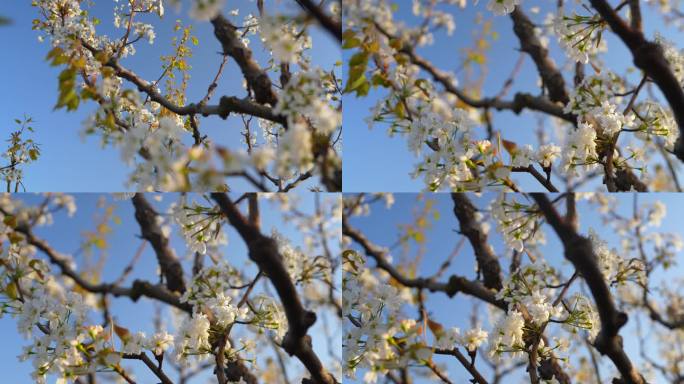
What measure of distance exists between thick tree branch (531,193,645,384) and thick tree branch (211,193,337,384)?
0.63m

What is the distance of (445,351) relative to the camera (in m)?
1.55

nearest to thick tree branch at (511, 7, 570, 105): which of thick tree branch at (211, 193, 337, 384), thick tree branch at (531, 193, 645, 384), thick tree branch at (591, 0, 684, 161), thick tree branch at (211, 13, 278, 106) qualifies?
thick tree branch at (591, 0, 684, 161)

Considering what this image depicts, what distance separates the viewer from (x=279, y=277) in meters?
1.30

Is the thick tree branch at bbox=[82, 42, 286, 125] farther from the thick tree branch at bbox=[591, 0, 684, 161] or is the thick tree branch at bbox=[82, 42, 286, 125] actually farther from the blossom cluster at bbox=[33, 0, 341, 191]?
the thick tree branch at bbox=[591, 0, 684, 161]

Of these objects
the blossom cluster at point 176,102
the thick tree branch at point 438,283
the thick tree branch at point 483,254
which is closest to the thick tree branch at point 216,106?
the blossom cluster at point 176,102

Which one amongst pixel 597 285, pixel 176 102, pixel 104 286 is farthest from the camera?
pixel 176 102

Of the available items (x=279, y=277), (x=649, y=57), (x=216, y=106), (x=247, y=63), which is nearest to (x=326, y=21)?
(x=247, y=63)

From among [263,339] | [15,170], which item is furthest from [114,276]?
[15,170]

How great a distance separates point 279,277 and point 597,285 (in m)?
0.72

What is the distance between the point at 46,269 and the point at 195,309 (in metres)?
0.46

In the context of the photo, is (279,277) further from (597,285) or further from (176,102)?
(176,102)

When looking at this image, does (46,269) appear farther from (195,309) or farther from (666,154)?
(666,154)

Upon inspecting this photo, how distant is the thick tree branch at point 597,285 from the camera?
1231 millimetres

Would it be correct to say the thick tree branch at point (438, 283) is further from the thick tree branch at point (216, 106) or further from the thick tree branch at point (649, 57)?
the thick tree branch at point (649, 57)
